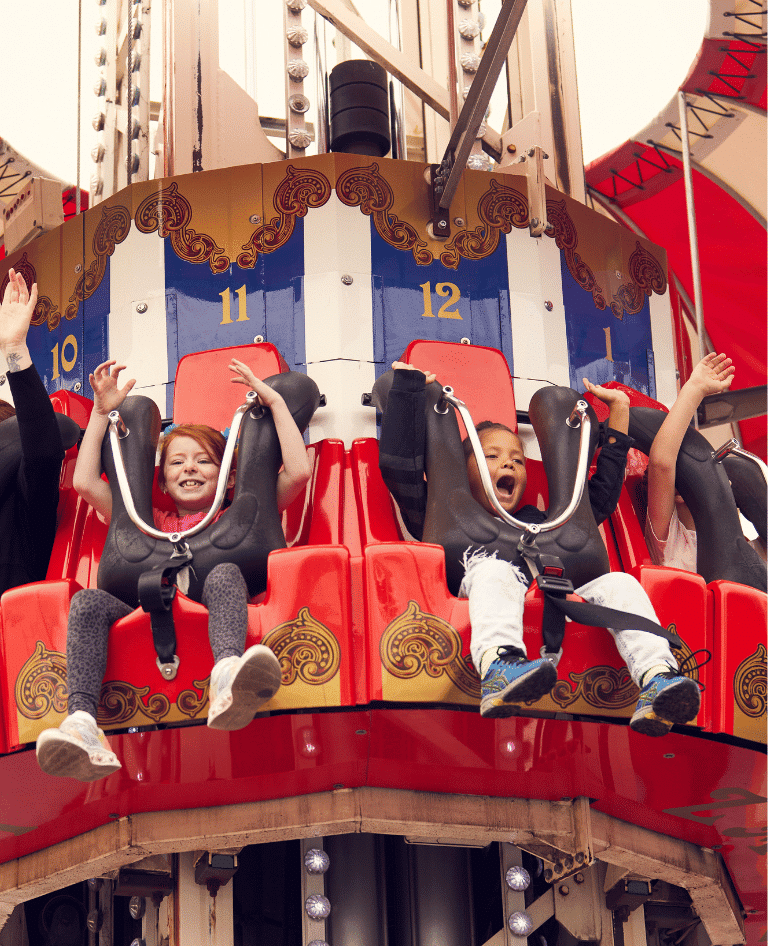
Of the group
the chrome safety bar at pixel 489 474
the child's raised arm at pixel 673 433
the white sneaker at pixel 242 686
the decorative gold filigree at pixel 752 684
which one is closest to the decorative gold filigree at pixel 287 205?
the chrome safety bar at pixel 489 474

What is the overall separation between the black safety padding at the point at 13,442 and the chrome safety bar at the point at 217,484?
0.97ft

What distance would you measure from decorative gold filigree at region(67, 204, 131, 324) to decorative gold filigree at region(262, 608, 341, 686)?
2.44 metres

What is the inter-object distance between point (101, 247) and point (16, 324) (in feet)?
4.13

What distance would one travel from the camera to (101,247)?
663 centimetres

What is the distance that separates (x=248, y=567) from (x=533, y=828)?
58.9 inches

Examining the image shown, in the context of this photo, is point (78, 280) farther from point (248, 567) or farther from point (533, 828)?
point (533, 828)

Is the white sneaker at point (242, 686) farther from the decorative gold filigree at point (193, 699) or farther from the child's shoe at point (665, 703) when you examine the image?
the child's shoe at point (665, 703)

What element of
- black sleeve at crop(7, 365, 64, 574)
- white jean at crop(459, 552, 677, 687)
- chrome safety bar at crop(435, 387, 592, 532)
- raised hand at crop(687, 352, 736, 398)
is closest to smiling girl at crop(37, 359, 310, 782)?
black sleeve at crop(7, 365, 64, 574)

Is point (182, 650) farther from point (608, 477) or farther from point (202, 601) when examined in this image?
point (608, 477)

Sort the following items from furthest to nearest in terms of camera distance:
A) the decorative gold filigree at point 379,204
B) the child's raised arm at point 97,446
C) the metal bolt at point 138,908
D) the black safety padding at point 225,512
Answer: the decorative gold filigree at point 379,204, the metal bolt at point 138,908, the child's raised arm at point 97,446, the black safety padding at point 225,512

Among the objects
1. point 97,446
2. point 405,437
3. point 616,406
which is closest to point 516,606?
point 405,437

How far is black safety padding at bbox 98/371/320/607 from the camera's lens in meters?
5.01

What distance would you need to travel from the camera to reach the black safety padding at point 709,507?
5504mm

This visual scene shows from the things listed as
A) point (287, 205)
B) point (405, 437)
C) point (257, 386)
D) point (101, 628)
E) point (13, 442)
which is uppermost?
point (287, 205)
